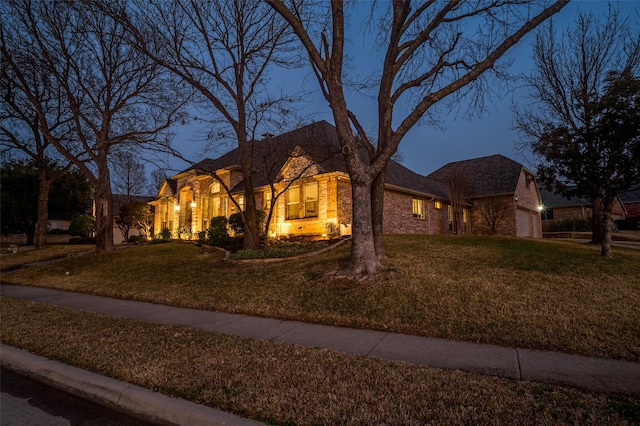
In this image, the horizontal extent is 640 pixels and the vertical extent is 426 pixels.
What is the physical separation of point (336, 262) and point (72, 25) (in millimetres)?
15760

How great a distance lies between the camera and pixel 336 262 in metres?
9.63

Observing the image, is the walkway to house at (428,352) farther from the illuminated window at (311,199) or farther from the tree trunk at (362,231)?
the illuminated window at (311,199)

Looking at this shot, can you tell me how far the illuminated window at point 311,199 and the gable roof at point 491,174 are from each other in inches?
431

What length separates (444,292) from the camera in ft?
22.3

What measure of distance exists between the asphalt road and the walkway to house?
193 millimetres

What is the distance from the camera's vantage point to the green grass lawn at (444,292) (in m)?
5.06

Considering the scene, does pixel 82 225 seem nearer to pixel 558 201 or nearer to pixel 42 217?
pixel 42 217

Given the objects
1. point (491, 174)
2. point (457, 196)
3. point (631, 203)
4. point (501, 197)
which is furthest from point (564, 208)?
point (457, 196)

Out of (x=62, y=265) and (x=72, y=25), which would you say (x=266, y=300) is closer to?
(x=62, y=265)

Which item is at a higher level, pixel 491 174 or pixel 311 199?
pixel 491 174

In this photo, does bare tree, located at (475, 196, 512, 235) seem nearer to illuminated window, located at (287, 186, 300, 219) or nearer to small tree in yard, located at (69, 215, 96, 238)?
illuminated window, located at (287, 186, 300, 219)

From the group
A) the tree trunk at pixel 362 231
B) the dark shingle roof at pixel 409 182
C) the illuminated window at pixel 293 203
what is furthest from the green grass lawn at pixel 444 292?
the dark shingle roof at pixel 409 182

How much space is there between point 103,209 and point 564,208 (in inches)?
1601

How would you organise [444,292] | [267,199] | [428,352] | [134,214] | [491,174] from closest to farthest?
[428,352]
[444,292]
[267,199]
[491,174]
[134,214]
